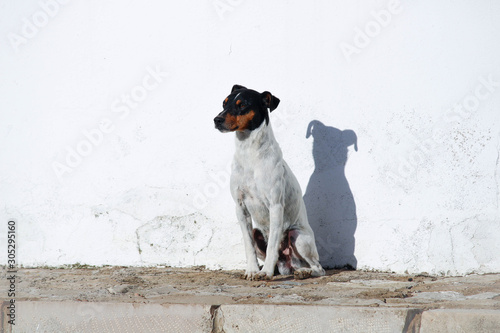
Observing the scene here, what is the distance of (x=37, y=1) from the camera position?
551 centimetres

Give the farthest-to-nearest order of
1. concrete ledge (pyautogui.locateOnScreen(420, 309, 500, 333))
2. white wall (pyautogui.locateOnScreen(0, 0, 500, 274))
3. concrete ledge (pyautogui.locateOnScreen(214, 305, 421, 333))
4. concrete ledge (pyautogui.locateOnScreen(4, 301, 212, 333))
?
white wall (pyautogui.locateOnScreen(0, 0, 500, 274))
concrete ledge (pyautogui.locateOnScreen(4, 301, 212, 333))
concrete ledge (pyautogui.locateOnScreen(214, 305, 421, 333))
concrete ledge (pyautogui.locateOnScreen(420, 309, 500, 333))

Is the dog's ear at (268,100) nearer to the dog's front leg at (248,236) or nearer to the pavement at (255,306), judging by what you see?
the dog's front leg at (248,236)

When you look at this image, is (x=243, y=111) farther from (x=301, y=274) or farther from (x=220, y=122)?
(x=301, y=274)

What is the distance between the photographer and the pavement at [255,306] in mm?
3178

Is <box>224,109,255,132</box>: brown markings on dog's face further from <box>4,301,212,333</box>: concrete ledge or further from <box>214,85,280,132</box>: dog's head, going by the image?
<box>4,301,212,333</box>: concrete ledge

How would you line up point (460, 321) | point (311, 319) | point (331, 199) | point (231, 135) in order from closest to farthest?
point (460, 321), point (311, 319), point (331, 199), point (231, 135)

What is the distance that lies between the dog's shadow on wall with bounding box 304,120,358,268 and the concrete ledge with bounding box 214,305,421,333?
179 cm

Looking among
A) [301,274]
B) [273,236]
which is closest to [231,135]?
[273,236]

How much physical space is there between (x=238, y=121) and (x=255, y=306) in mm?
1582

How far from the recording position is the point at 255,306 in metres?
3.32

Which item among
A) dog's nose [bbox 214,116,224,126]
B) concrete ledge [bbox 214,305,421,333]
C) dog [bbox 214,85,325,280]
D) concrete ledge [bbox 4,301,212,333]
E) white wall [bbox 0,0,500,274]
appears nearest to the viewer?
concrete ledge [bbox 214,305,421,333]

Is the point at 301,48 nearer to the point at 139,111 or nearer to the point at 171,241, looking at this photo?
the point at 139,111

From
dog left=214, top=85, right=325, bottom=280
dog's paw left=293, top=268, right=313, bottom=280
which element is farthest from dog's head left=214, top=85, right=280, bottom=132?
dog's paw left=293, top=268, right=313, bottom=280

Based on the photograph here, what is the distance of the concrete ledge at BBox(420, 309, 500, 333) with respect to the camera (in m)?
3.05
